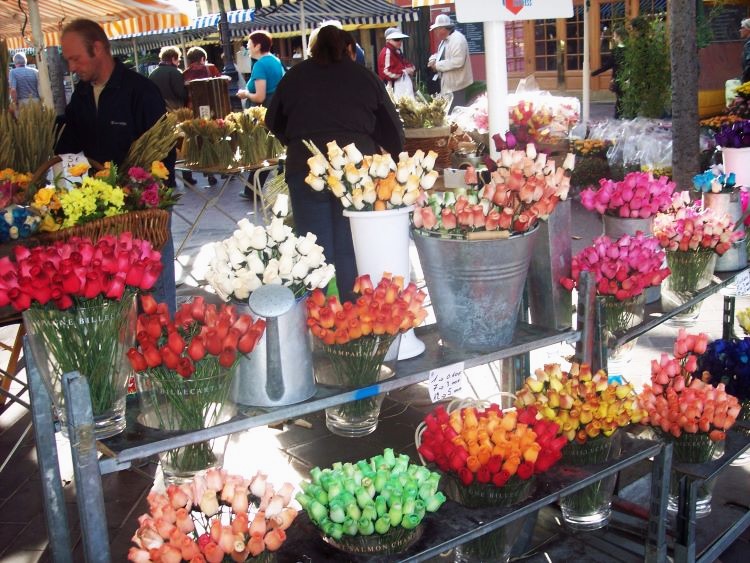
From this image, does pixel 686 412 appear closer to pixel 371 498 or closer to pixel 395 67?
pixel 371 498

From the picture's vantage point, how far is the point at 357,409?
2326 mm

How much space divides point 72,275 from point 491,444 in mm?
989

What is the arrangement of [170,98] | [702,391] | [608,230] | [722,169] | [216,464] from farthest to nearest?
[170,98], [722,169], [608,230], [702,391], [216,464]

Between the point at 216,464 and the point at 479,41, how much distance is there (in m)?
16.9

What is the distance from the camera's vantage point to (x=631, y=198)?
268 cm

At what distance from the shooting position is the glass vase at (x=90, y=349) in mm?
1750

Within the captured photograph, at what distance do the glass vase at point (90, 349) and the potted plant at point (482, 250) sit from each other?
75 centimetres

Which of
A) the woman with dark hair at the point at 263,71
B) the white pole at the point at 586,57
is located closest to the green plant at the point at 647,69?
the white pole at the point at 586,57

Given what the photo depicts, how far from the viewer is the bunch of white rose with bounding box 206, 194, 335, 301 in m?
1.88

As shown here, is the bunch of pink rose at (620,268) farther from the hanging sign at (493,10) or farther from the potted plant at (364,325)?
the hanging sign at (493,10)

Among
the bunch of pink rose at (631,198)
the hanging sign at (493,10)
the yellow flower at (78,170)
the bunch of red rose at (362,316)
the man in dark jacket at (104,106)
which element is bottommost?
the bunch of red rose at (362,316)

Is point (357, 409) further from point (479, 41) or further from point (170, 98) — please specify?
point (479, 41)

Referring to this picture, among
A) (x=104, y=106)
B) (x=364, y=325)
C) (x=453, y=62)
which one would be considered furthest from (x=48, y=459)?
(x=453, y=62)

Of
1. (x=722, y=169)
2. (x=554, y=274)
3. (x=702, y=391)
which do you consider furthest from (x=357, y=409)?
(x=722, y=169)
